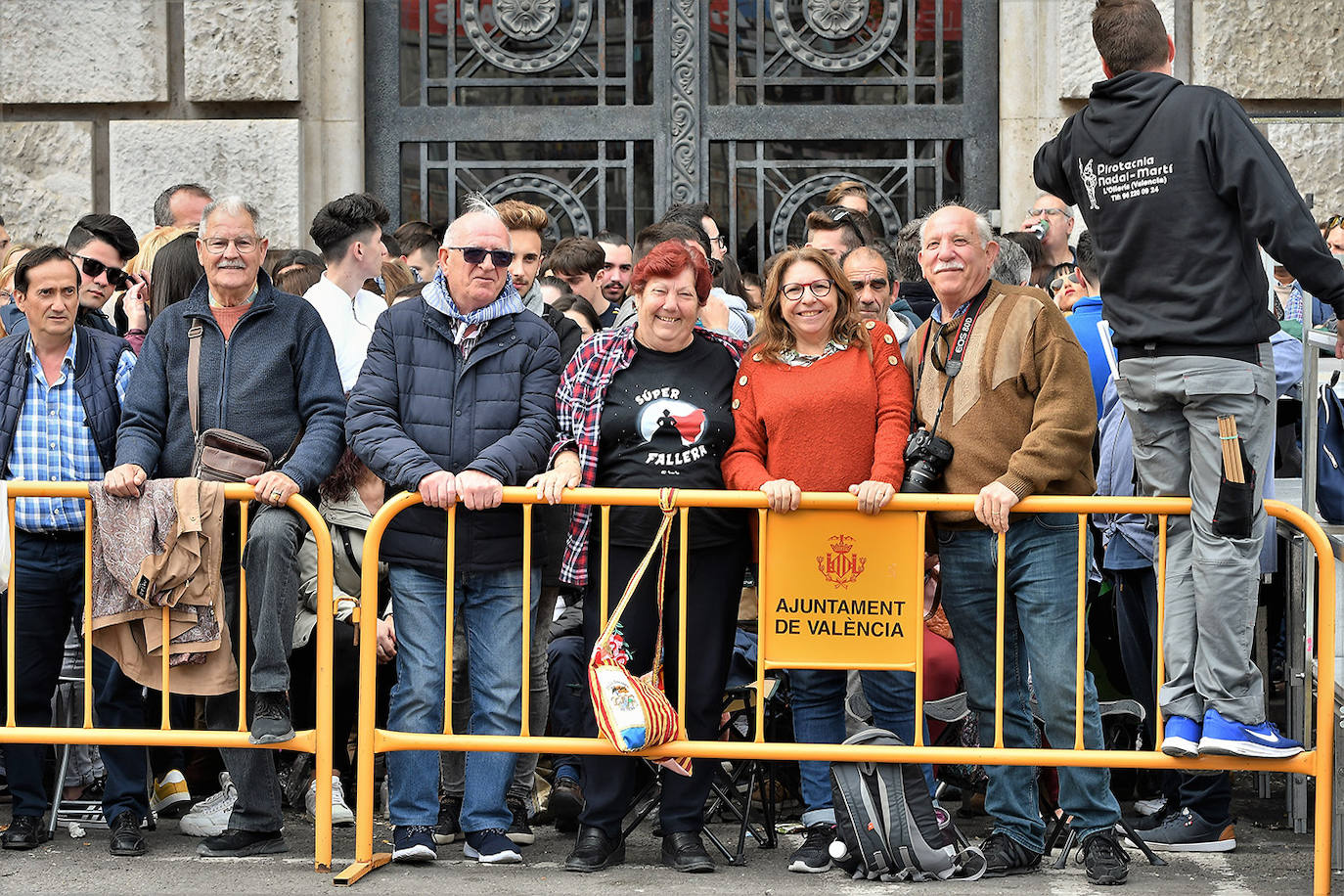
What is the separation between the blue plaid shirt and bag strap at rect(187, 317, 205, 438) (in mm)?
251

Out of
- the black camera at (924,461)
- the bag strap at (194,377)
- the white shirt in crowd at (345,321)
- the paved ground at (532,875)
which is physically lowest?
the paved ground at (532,875)

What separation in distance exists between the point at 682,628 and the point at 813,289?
1.15 meters

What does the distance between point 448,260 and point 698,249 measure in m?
0.85

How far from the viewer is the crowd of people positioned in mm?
5121

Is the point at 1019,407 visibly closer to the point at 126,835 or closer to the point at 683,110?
the point at 126,835

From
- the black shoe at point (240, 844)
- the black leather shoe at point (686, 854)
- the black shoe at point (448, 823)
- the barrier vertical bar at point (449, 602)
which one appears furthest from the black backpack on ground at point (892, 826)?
the black shoe at point (240, 844)

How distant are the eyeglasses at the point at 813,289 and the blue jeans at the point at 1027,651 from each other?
2.75ft

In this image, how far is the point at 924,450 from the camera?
5.48 metres

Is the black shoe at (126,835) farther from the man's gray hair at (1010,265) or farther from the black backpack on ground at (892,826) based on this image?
the man's gray hair at (1010,265)

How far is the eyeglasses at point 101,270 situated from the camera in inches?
266

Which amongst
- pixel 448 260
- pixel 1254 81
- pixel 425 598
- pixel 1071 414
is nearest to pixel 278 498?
pixel 425 598

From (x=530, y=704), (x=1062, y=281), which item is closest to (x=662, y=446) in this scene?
(x=530, y=704)

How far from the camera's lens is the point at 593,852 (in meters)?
5.54

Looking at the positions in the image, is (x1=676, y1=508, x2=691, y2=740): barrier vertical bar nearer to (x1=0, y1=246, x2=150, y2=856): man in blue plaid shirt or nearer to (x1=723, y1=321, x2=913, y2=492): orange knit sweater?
(x1=723, y1=321, x2=913, y2=492): orange knit sweater
